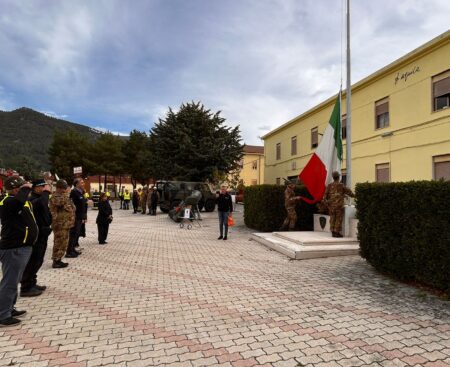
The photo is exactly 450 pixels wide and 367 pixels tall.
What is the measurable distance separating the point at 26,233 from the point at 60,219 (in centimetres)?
272

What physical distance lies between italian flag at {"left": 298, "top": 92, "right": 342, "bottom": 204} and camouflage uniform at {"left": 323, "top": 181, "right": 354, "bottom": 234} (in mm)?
371

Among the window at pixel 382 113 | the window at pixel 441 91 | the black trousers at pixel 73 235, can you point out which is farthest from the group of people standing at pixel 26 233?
the window at pixel 382 113

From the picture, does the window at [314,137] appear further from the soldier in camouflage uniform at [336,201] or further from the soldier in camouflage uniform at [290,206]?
the soldier in camouflage uniform at [336,201]

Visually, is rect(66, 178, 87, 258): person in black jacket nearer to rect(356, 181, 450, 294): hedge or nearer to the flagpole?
rect(356, 181, 450, 294): hedge

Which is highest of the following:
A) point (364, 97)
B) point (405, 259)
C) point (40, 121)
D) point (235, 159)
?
point (40, 121)

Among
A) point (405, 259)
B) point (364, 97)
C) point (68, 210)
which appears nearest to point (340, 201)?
point (405, 259)

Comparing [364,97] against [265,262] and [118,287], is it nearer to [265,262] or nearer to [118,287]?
[265,262]

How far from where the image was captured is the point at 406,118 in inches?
579

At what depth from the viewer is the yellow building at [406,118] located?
42.6ft

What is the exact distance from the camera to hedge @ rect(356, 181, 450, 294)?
4.70 m

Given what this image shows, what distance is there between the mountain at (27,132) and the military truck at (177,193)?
6290cm

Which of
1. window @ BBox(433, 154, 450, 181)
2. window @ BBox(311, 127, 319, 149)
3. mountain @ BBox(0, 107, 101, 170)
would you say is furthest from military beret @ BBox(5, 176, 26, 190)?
mountain @ BBox(0, 107, 101, 170)

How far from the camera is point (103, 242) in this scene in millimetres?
9852

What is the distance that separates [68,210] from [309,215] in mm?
7519
